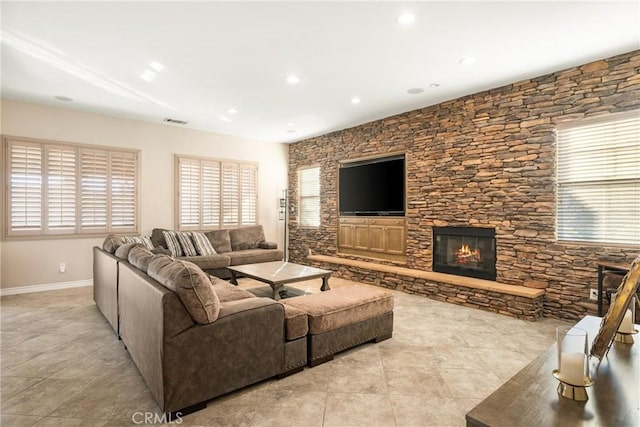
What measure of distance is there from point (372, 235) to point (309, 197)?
2.09m

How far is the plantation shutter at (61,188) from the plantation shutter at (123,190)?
21.5 inches

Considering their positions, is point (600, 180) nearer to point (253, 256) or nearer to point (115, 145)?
point (253, 256)

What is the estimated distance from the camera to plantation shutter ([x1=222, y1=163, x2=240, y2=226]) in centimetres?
710

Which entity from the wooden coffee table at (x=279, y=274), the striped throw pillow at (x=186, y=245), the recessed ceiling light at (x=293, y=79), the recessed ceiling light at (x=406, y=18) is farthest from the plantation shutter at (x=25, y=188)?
the recessed ceiling light at (x=406, y=18)

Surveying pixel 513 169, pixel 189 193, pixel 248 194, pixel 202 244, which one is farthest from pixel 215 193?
pixel 513 169

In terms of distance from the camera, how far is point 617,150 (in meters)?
3.53

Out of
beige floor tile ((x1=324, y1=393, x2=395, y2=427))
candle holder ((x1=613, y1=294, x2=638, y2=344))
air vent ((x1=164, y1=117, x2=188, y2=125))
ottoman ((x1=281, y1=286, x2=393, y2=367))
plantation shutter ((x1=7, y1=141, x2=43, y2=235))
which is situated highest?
air vent ((x1=164, y1=117, x2=188, y2=125))

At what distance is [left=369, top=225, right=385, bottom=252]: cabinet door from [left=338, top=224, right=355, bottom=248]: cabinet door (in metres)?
0.49

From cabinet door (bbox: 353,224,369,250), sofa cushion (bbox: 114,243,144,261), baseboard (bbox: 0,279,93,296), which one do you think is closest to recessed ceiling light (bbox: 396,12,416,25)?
sofa cushion (bbox: 114,243,144,261)

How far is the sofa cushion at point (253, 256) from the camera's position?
5.92 meters

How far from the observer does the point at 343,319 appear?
2820 mm

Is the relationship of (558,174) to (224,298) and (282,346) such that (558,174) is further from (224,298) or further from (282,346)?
(224,298)

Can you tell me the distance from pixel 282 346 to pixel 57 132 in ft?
17.6

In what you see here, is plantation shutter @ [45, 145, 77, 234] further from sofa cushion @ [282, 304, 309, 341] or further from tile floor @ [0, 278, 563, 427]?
sofa cushion @ [282, 304, 309, 341]
